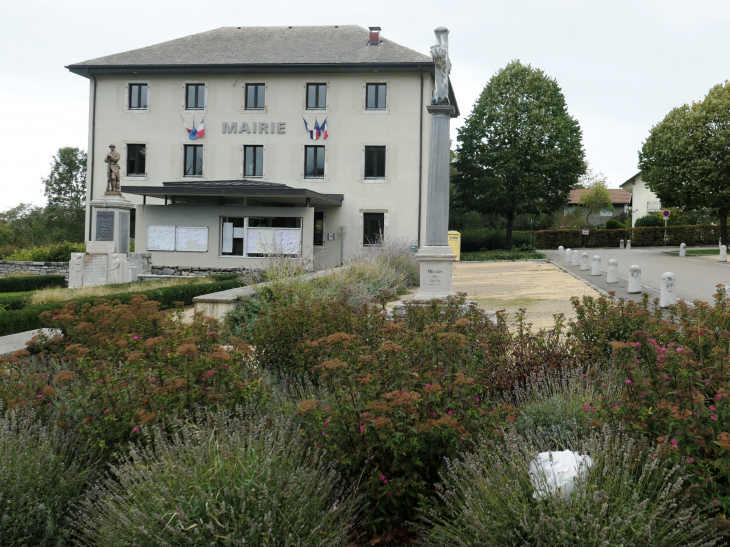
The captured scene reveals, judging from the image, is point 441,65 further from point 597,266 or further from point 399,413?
point 597,266

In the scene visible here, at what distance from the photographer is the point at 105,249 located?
17.2 m

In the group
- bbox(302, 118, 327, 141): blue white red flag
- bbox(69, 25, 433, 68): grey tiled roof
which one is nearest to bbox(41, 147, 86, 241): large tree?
bbox(69, 25, 433, 68): grey tiled roof

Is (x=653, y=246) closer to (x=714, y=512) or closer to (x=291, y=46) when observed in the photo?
(x=291, y=46)

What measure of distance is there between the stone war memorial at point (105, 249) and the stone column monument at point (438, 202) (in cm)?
1065

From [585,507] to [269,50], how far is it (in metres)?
28.5

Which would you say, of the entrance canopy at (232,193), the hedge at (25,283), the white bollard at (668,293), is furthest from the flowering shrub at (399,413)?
the entrance canopy at (232,193)

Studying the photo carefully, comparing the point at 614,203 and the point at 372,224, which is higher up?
the point at 614,203

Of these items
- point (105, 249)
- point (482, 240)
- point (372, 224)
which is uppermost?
point (372, 224)

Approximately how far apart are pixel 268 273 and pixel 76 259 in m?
9.88

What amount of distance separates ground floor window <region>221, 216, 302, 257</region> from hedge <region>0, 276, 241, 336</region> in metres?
9.89

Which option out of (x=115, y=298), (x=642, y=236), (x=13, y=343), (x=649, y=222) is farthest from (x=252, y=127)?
(x=649, y=222)

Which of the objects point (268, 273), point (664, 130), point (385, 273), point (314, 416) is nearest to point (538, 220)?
point (664, 130)

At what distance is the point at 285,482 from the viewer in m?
2.67

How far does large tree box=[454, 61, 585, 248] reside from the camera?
37.2 m
